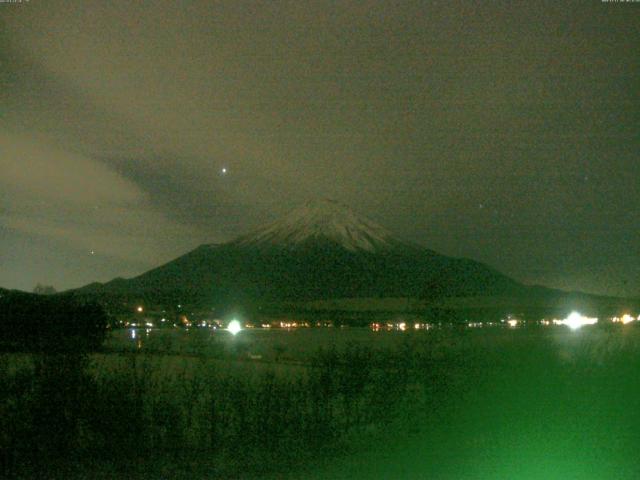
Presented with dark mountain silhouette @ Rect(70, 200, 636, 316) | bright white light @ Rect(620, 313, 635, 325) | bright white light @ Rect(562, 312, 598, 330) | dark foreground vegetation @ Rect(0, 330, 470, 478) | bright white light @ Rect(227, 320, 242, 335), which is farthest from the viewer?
dark mountain silhouette @ Rect(70, 200, 636, 316)

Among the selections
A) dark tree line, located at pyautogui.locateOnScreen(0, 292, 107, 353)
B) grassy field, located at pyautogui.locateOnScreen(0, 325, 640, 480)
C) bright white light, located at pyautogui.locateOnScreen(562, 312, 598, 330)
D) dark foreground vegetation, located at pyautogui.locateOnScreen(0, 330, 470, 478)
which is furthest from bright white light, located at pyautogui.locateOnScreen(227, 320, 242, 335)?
dark foreground vegetation, located at pyautogui.locateOnScreen(0, 330, 470, 478)

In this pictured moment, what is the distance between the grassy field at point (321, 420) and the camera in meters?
10.1

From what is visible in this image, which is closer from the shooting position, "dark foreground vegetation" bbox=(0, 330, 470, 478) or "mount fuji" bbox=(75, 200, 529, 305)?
"dark foreground vegetation" bbox=(0, 330, 470, 478)

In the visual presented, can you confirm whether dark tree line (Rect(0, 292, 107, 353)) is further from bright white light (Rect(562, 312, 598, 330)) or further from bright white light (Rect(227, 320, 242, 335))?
bright white light (Rect(562, 312, 598, 330))

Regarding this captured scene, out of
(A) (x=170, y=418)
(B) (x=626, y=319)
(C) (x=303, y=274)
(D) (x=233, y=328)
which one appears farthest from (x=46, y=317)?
(C) (x=303, y=274)

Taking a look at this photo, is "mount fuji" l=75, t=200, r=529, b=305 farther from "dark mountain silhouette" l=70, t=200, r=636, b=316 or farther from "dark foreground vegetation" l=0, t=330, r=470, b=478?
"dark foreground vegetation" l=0, t=330, r=470, b=478

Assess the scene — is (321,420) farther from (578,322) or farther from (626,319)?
(578,322)

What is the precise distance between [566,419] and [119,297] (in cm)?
8694

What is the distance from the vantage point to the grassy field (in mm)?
10062

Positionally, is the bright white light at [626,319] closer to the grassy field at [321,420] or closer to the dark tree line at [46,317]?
the dark tree line at [46,317]

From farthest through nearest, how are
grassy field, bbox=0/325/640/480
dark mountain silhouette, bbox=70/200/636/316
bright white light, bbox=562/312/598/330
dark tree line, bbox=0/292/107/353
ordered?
dark mountain silhouette, bbox=70/200/636/316 < bright white light, bbox=562/312/598/330 < dark tree line, bbox=0/292/107/353 < grassy field, bbox=0/325/640/480

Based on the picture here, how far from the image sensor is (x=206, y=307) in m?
88.0

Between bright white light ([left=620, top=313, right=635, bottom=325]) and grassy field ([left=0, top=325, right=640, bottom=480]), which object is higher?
bright white light ([left=620, top=313, right=635, bottom=325])

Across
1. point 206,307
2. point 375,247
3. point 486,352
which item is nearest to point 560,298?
point 375,247
